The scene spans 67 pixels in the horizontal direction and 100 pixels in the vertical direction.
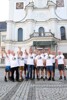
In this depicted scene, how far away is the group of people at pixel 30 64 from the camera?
11078 millimetres

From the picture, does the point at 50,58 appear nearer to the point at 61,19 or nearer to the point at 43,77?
the point at 43,77

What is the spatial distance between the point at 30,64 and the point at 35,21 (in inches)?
1104

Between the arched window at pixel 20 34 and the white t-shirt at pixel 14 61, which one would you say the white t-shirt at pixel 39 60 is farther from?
the arched window at pixel 20 34

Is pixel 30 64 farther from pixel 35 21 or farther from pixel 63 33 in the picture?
pixel 63 33

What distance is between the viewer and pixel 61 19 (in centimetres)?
3944

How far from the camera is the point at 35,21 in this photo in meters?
39.0

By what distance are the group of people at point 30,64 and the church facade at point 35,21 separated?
2551 cm

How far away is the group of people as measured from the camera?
36.3 ft

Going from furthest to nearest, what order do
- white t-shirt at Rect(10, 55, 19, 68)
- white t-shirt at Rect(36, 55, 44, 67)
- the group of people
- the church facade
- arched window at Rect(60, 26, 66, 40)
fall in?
arched window at Rect(60, 26, 66, 40)
the church facade
white t-shirt at Rect(36, 55, 44, 67)
the group of people
white t-shirt at Rect(10, 55, 19, 68)

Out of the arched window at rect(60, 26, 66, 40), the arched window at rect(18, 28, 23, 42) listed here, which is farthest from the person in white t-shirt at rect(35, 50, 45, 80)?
the arched window at rect(60, 26, 66, 40)

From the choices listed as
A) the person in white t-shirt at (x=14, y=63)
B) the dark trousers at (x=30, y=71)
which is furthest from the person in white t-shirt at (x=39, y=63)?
the person in white t-shirt at (x=14, y=63)

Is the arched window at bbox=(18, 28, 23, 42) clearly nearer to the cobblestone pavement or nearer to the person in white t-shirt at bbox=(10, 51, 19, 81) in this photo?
the person in white t-shirt at bbox=(10, 51, 19, 81)

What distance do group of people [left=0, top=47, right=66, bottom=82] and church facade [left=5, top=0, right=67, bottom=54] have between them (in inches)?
1004

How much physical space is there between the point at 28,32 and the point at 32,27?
1153mm
